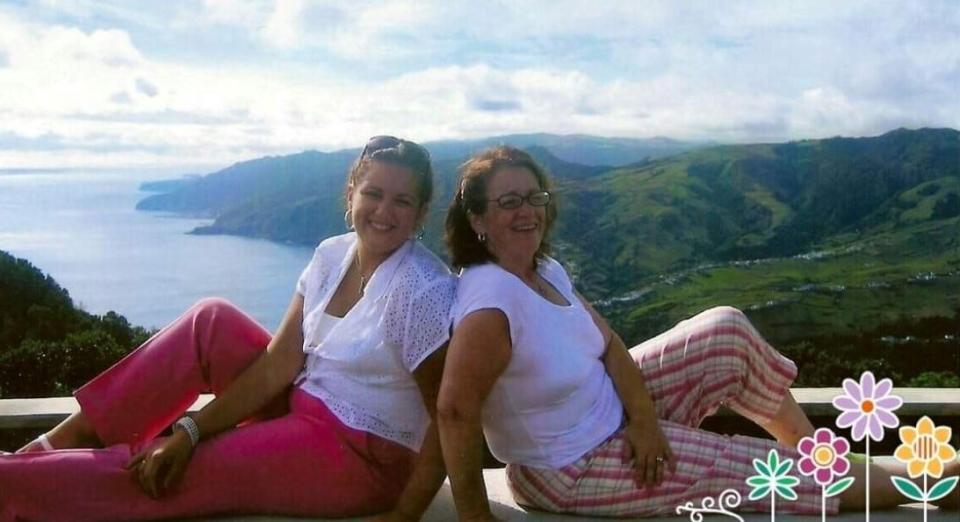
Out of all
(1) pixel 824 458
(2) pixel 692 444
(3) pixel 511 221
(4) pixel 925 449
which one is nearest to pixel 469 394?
(3) pixel 511 221

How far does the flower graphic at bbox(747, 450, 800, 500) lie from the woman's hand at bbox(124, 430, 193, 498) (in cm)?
132

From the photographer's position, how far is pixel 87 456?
2225 millimetres

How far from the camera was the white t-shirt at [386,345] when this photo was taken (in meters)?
2.17

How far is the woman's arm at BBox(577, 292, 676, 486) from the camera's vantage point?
219 centimetres

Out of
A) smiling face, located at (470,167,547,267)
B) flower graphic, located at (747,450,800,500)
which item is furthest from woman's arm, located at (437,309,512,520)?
flower graphic, located at (747,450,800,500)

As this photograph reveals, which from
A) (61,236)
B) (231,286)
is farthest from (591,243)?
(61,236)

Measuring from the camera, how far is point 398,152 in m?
2.26

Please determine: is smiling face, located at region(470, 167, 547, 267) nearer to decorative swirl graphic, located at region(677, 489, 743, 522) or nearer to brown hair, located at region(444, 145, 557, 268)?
brown hair, located at region(444, 145, 557, 268)

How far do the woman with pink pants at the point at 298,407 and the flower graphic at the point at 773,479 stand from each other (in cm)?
74

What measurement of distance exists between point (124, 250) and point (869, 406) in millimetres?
2957

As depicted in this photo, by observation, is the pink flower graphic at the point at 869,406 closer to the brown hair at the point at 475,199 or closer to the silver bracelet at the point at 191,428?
the brown hair at the point at 475,199

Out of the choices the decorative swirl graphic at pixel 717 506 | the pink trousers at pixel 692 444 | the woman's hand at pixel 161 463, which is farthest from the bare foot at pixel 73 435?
the decorative swirl graphic at pixel 717 506

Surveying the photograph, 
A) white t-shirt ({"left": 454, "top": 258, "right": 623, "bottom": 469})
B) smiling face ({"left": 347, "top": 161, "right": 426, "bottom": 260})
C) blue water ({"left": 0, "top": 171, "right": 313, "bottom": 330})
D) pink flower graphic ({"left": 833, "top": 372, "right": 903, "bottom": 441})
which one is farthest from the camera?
blue water ({"left": 0, "top": 171, "right": 313, "bottom": 330})

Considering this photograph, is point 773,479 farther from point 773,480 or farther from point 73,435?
point 73,435
